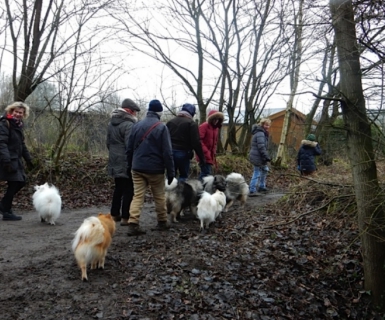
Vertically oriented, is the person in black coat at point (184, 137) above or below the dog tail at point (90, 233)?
above

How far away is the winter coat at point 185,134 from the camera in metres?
7.41

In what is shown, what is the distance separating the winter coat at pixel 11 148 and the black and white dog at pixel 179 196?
285cm

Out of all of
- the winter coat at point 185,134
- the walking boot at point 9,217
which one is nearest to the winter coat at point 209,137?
the winter coat at point 185,134

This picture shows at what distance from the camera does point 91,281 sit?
4352 millimetres

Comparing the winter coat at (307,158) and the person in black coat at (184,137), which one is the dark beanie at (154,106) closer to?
the person in black coat at (184,137)

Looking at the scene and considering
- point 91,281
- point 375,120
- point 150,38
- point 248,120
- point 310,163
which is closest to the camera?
point 91,281

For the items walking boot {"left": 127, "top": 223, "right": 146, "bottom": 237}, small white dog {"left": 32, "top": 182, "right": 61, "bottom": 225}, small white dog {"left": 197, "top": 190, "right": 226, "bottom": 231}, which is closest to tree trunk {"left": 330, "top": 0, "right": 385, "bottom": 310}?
small white dog {"left": 197, "top": 190, "right": 226, "bottom": 231}

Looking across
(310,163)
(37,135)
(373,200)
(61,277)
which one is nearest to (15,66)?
(37,135)

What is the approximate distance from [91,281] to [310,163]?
28.2 feet

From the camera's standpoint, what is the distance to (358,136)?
4.92 metres

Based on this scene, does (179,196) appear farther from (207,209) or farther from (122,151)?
(122,151)

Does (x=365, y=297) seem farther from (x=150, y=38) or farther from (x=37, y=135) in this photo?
(x=150, y=38)

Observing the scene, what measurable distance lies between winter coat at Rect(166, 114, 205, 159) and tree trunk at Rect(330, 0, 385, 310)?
3127 mm

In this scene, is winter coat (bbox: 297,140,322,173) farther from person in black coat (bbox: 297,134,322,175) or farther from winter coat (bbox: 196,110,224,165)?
winter coat (bbox: 196,110,224,165)
